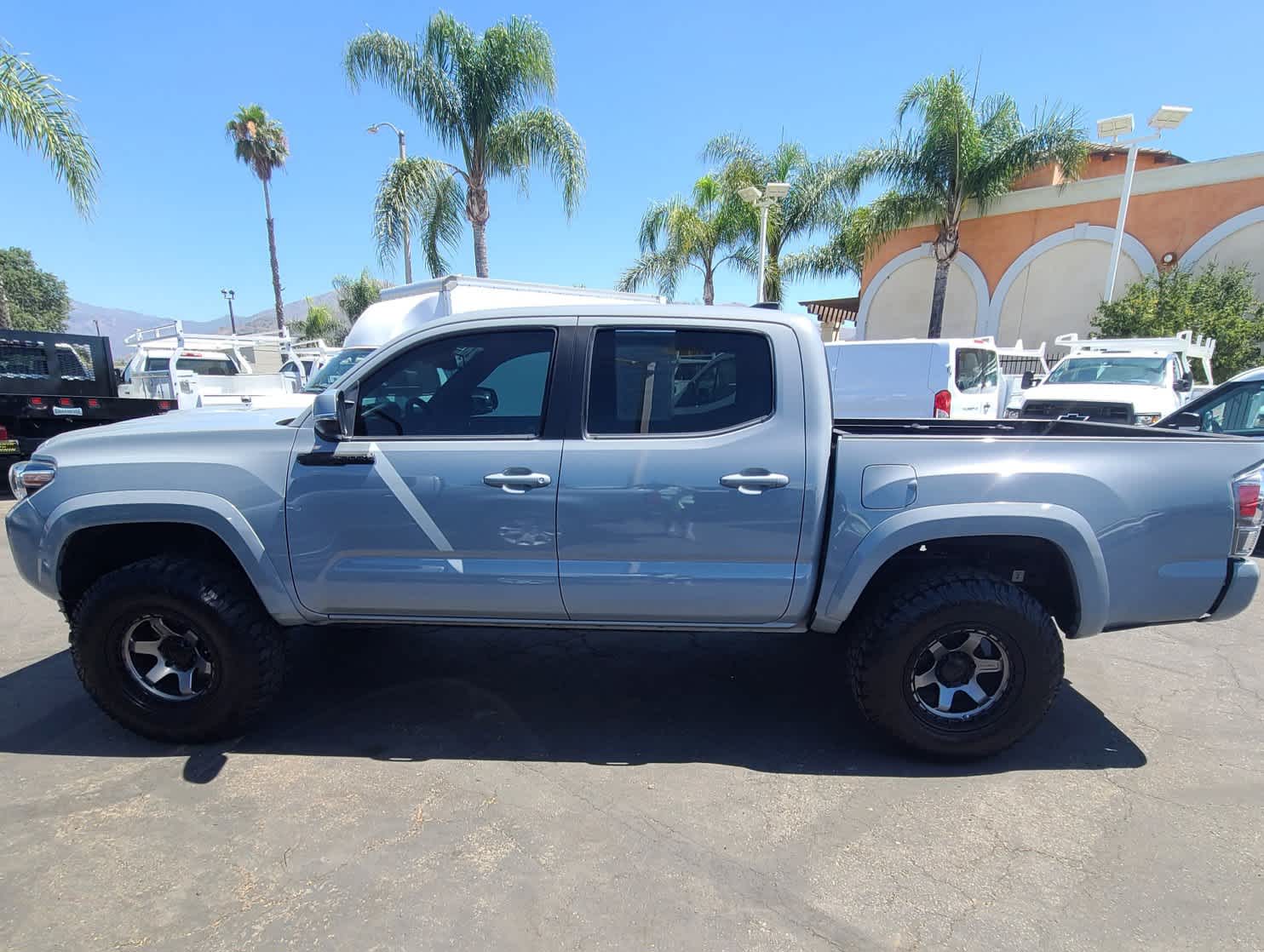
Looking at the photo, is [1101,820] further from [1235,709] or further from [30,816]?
[30,816]

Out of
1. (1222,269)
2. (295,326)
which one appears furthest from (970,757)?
(295,326)

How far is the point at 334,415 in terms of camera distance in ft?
9.27

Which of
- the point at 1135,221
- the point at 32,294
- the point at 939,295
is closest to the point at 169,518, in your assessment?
the point at 939,295

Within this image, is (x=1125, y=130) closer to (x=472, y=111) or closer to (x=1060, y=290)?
(x=1060, y=290)

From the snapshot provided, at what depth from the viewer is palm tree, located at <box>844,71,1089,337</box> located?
55.8 feet

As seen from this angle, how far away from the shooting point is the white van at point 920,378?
34.6 feet

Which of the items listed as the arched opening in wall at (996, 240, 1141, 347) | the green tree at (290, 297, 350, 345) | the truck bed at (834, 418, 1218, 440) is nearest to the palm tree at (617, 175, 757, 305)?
the arched opening in wall at (996, 240, 1141, 347)

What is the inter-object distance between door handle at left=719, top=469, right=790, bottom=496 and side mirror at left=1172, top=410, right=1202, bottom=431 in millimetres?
6010

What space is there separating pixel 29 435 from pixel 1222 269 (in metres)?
24.0

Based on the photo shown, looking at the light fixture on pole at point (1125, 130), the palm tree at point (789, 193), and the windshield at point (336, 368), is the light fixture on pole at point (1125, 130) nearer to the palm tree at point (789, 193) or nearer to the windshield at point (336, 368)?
the palm tree at point (789, 193)

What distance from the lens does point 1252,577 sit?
2787 millimetres

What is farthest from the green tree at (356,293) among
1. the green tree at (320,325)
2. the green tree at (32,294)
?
the green tree at (32,294)

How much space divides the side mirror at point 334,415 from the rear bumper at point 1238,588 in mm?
3694

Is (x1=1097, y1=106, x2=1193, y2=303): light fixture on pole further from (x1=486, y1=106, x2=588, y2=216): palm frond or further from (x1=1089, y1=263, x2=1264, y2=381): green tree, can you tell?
(x1=486, y1=106, x2=588, y2=216): palm frond
